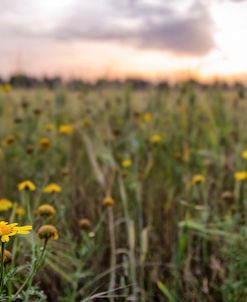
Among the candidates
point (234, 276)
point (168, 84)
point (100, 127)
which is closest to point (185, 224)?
point (234, 276)

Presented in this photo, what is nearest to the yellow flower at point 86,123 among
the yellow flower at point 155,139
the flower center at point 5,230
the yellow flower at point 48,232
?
the yellow flower at point 155,139

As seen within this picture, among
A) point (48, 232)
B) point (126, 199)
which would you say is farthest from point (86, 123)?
point (48, 232)

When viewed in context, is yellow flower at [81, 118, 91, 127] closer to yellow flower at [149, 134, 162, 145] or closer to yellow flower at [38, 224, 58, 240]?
yellow flower at [149, 134, 162, 145]

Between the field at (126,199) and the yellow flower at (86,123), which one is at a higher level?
the yellow flower at (86,123)

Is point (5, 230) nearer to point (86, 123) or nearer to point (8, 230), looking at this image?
point (8, 230)

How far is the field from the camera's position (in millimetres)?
1245

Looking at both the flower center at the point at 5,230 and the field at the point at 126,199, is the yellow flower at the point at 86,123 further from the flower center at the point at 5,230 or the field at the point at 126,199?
the flower center at the point at 5,230

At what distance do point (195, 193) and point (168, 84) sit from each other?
157cm

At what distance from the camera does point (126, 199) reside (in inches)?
71.6

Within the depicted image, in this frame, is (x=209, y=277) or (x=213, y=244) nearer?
(x=209, y=277)

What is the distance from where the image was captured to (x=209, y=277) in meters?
1.46

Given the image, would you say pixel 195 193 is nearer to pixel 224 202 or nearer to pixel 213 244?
pixel 224 202

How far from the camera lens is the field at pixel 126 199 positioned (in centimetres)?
125

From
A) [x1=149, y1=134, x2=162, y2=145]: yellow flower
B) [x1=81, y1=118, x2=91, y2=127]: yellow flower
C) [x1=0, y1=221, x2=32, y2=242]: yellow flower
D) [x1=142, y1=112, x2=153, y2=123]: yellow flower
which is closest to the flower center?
[x1=0, y1=221, x2=32, y2=242]: yellow flower
